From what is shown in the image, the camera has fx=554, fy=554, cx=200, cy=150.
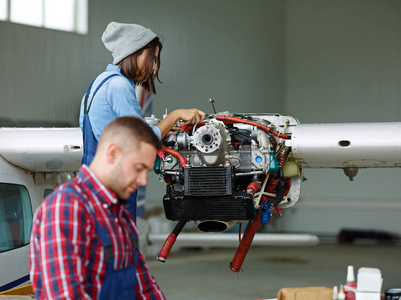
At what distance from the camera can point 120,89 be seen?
104 inches

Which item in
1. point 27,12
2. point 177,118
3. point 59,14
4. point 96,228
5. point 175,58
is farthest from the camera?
point 175,58

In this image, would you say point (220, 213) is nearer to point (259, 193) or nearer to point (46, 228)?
point (259, 193)

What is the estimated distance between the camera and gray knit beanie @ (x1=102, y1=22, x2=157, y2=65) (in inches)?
108

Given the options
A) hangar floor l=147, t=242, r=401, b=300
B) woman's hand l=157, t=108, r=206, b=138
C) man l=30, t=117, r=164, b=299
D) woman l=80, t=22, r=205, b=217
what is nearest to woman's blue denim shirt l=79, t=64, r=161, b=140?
woman l=80, t=22, r=205, b=217

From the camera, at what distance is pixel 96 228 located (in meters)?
1.50

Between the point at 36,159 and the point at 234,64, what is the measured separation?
430 inches

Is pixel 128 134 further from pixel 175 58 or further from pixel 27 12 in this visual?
pixel 175 58

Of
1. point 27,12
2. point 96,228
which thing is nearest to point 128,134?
point 96,228

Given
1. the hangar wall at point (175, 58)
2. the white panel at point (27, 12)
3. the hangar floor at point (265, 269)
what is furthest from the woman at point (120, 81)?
the white panel at point (27, 12)

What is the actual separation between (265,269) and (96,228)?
10.8 meters

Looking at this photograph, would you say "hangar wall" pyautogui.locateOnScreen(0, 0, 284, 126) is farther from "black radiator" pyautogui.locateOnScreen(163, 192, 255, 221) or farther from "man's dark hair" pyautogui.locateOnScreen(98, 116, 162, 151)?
"man's dark hair" pyautogui.locateOnScreen(98, 116, 162, 151)

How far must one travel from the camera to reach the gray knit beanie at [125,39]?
9.02 ft

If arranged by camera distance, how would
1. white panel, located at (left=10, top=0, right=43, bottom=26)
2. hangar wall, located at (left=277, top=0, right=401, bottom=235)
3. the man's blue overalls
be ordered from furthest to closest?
hangar wall, located at (left=277, top=0, right=401, bottom=235) < white panel, located at (left=10, top=0, right=43, bottom=26) < the man's blue overalls

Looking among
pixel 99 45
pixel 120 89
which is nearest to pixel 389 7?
pixel 99 45
